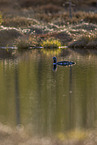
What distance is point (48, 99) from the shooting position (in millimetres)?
10703

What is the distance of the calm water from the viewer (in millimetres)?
8305

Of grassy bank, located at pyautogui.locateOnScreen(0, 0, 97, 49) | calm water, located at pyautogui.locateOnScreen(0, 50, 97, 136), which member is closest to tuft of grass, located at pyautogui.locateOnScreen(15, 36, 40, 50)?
grassy bank, located at pyautogui.locateOnScreen(0, 0, 97, 49)

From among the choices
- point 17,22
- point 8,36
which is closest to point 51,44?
point 8,36

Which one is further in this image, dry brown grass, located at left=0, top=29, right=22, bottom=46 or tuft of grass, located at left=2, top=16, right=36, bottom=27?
tuft of grass, located at left=2, top=16, right=36, bottom=27

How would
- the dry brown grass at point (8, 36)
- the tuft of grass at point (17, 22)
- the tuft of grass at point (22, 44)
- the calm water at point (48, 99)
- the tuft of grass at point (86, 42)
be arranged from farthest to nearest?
the tuft of grass at point (17, 22)
the dry brown grass at point (8, 36)
the tuft of grass at point (86, 42)
the tuft of grass at point (22, 44)
the calm water at point (48, 99)

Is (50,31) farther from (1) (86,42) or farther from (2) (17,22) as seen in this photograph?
(1) (86,42)

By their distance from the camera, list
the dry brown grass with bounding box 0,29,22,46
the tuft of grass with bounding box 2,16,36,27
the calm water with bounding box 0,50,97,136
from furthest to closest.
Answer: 1. the tuft of grass with bounding box 2,16,36,27
2. the dry brown grass with bounding box 0,29,22,46
3. the calm water with bounding box 0,50,97,136

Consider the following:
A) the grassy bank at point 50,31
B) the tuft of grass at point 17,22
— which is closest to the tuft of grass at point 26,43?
the grassy bank at point 50,31

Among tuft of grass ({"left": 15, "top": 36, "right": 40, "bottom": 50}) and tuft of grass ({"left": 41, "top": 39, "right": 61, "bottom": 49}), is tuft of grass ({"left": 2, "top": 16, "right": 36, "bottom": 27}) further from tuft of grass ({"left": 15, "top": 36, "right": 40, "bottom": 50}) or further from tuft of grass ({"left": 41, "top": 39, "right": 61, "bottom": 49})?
tuft of grass ({"left": 41, "top": 39, "right": 61, "bottom": 49})

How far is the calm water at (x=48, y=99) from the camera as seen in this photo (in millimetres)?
8305

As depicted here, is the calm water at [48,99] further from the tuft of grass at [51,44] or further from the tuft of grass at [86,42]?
the tuft of grass at [51,44]

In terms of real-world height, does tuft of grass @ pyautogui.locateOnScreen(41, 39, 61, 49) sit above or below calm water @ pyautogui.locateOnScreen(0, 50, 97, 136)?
above

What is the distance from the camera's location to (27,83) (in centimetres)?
1366

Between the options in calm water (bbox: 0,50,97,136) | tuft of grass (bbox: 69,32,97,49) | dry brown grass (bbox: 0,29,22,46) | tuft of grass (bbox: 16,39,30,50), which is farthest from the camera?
dry brown grass (bbox: 0,29,22,46)
